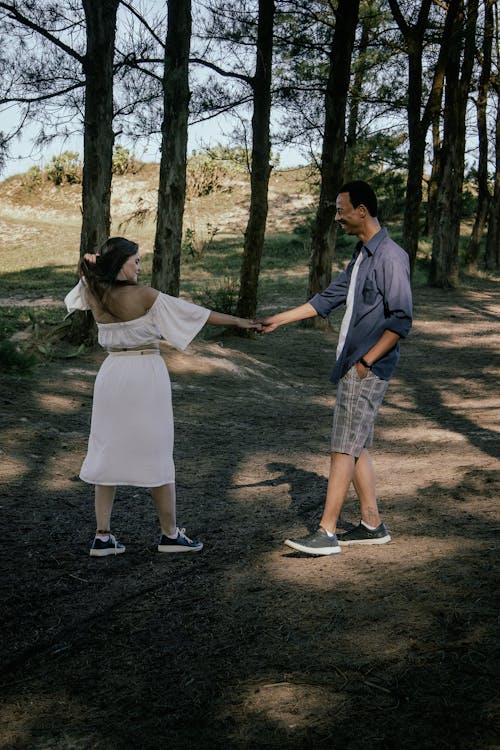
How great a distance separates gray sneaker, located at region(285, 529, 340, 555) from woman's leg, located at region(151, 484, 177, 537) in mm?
778

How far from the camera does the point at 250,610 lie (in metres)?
4.07

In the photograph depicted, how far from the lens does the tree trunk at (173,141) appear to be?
12.8 m

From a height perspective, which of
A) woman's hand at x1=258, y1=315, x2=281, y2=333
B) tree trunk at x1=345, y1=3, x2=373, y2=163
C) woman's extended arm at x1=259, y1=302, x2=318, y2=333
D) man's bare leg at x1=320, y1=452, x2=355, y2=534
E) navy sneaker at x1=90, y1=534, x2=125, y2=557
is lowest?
navy sneaker at x1=90, y1=534, x2=125, y2=557

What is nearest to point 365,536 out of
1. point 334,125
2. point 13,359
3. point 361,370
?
point 361,370

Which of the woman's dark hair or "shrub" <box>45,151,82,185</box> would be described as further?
"shrub" <box>45,151,82,185</box>

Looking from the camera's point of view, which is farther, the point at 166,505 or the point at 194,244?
the point at 194,244

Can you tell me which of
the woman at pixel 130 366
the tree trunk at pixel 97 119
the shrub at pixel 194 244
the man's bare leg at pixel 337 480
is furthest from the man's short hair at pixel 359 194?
the shrub at pixel 194 244

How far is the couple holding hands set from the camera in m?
4.50

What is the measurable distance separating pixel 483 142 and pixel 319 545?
26.6m

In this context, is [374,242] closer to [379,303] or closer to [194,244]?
[379,303]

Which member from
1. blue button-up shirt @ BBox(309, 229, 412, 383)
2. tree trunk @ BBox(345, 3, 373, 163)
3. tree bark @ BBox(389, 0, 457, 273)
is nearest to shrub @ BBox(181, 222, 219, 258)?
tree trunk @ BBox(345, 3, 373, 163)

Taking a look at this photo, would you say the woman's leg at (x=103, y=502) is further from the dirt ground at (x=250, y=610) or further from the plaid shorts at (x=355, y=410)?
the plaid shorts at (x=355, y=410)

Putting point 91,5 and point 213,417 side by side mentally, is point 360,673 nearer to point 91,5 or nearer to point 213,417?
point 213,417

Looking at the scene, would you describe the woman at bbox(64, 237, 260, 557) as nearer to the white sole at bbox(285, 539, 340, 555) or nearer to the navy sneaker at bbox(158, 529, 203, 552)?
the navy sneaker at bbox(158, 529, 203, 552)
